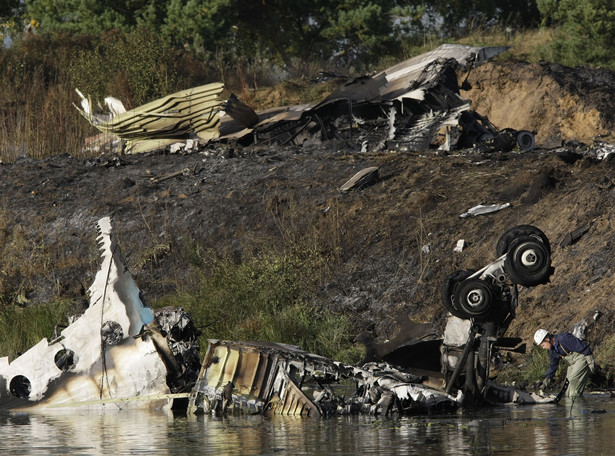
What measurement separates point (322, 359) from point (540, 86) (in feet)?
57.7

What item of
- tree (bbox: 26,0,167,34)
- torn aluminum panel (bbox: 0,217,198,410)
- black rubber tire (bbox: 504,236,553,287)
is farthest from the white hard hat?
tree (bbox: 26,0,167,34)

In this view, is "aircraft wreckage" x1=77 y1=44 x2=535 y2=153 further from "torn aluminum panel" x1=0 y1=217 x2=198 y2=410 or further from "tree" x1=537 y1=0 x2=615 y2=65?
"torn aluminum panel" x1=0 y1=217 x2=198 y2=410

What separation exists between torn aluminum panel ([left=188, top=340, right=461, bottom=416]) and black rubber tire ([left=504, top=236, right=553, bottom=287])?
3.89 ft

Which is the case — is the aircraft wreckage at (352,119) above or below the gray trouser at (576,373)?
above

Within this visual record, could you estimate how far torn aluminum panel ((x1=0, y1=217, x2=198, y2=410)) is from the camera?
8.79m

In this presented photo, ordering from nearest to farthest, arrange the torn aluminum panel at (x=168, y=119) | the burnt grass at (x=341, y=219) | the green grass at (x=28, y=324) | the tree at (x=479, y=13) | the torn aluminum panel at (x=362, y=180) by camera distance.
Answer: the burnt grass at (x=341, y=219)
the green grass at (x=28, y=324)
the torn aluminum panel at (x=362, y=180)
the torn aluminum panel at (x=168, y=119)
the tree at (x=479, y=13)

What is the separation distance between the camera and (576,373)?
30.5 ft

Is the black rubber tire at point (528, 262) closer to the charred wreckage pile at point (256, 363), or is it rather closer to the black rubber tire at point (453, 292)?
the charred wreckage pile at point (256, 363)

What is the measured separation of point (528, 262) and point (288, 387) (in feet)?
7.59

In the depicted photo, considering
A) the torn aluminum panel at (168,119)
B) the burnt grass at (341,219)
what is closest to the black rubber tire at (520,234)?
the burnt grass at (341,219)

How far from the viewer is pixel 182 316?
368 inches

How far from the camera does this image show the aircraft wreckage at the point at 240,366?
A: 860 centimetres

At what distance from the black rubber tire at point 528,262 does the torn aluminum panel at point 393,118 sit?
32.6 feet

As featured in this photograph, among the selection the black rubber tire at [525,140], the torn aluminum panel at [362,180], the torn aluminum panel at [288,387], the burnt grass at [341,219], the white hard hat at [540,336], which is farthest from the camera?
the black rubber tire at [525,140]
